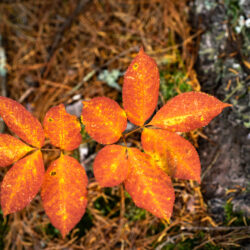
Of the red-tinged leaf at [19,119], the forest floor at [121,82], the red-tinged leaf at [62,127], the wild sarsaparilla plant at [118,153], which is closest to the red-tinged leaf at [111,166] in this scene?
the wild sarsaparilla plant at [118,153]

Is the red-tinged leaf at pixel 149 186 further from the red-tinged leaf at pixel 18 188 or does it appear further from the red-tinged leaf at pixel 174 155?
the red-tinged leaf at pixel 18 188

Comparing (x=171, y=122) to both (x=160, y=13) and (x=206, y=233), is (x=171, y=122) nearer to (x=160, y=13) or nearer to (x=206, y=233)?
(x=206, y=233)

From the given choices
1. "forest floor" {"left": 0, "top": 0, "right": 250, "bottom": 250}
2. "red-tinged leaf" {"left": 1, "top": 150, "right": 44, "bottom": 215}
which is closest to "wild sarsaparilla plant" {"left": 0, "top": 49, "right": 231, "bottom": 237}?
"red-tinged leaf" {"left": 1, "top": 150, "right": 44, "bottom": 215}

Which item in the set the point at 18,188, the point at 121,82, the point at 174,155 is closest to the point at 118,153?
the point at 174,155

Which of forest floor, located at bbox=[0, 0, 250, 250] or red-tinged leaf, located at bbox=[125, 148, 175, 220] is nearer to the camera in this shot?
red-tinged leaf, located at bbox=[125, 148, 175, 220]

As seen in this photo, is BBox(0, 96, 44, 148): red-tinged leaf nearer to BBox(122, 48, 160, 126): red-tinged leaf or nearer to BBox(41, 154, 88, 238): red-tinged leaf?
BBox(41, 154, 88, 238): red-tinged leaf

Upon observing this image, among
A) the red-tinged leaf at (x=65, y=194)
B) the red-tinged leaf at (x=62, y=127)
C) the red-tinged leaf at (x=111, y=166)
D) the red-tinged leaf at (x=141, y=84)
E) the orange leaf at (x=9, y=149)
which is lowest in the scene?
the red-tinged leaf at (x=65, y=194)
